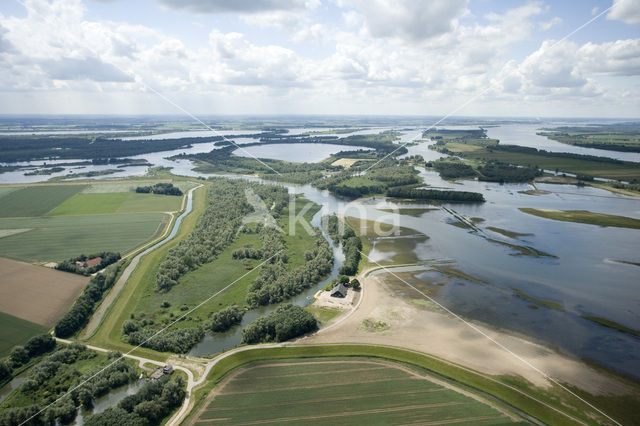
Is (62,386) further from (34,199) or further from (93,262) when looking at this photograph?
(34,199)

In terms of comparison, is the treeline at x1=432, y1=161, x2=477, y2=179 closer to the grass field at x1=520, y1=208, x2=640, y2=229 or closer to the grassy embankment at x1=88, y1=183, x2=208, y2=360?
the grass field at x1=520, y1=208, x2=640, y2=229

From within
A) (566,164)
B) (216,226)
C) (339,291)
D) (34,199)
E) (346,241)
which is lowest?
(339,291)

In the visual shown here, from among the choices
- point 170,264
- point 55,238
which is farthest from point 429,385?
point 55,238

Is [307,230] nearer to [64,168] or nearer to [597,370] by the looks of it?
[597,370]

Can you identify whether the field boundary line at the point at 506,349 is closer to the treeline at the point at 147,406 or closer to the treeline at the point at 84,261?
the treeline at the point at 147,406

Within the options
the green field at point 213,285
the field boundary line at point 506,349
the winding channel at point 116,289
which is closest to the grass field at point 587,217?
the field boundary line at point 506,349

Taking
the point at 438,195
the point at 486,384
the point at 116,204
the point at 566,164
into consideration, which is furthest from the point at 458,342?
the point at 566,164
